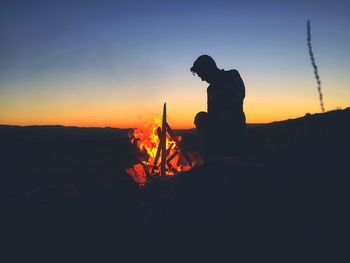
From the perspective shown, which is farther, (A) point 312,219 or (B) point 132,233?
(B) point 132,233

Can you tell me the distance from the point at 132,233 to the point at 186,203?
146 centimetres

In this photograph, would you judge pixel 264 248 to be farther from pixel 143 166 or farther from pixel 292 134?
pixel 292 134

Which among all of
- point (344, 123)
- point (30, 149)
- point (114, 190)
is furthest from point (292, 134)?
point (30, 149)

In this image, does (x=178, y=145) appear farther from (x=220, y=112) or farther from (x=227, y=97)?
(x=227, y=97)

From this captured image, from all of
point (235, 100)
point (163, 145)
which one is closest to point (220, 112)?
point (235, 100)

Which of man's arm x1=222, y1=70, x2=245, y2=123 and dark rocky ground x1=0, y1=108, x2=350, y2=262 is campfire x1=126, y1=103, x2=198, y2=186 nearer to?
dark rocky ground x1=0, y1=108, x2=350, y2=262

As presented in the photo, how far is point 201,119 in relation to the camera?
27.8 ft

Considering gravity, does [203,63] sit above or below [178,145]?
above

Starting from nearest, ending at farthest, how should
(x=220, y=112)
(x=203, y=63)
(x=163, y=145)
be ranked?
(x=203, y=63), (x=220, y=112), (x=163, y=145)

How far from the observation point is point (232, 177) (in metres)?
5.03

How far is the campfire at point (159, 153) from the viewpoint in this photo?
9188 mm

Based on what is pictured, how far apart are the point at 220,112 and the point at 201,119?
52 cm

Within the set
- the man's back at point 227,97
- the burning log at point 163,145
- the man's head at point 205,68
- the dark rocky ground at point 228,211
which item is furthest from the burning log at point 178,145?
the dark rocky ground at point 228,211

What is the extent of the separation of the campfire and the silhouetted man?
3.45 feet
